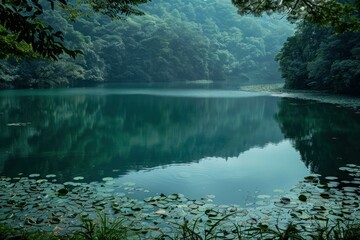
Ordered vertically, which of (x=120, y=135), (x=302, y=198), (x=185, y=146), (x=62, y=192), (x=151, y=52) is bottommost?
(x=120, y=135)

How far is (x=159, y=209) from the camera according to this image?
6.86 metres

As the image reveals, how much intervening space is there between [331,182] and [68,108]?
71.8 ft

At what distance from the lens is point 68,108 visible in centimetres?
2662

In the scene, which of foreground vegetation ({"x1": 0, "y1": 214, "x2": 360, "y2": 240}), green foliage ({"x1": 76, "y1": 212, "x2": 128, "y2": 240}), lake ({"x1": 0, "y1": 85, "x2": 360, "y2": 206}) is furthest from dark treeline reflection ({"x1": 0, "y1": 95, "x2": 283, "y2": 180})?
green foliage ({"x1": 76, "y1": 212, "x2": 128, "y2": 240})

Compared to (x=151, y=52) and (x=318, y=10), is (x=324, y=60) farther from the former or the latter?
(x=151, y=52)

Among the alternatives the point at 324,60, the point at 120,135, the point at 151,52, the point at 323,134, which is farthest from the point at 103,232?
the point at 151,52

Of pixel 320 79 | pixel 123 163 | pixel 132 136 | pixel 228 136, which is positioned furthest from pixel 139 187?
pixel 320 79

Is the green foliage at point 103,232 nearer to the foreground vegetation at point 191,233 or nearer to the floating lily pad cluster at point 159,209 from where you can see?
the foreground vegetation at point 191,233

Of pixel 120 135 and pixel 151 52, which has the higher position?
pixel 151 52

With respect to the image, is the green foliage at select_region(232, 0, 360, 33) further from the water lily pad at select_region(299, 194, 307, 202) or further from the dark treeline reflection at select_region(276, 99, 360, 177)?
the dark treeline reflection at select_region(276, 99, 360, 177)

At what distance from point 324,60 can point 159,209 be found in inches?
1186

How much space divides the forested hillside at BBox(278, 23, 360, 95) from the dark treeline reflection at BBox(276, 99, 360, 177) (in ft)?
17.0

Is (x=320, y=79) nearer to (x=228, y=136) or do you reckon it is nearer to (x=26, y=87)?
(x=228, y=136)

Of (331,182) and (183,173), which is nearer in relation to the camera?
(331,182)
